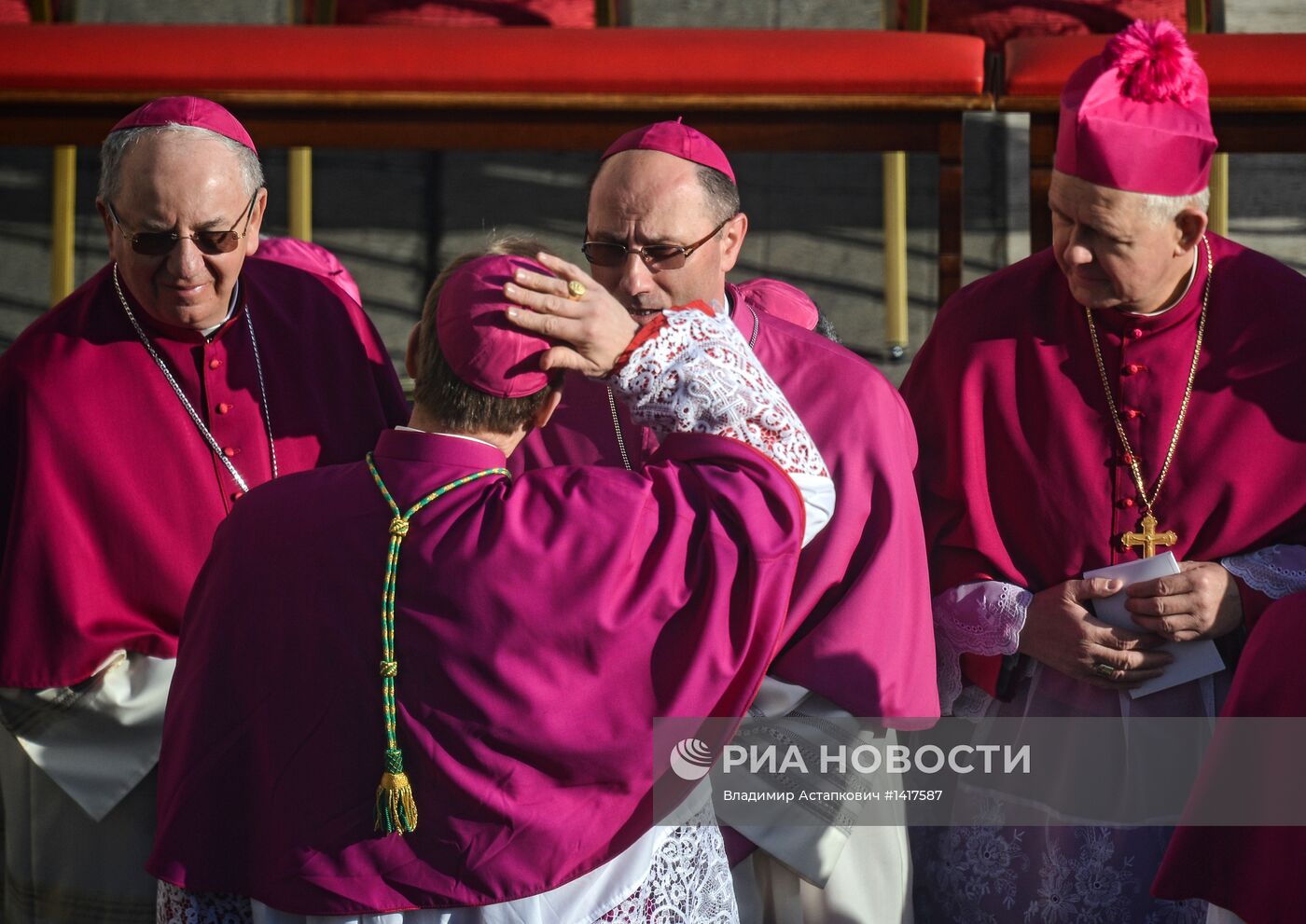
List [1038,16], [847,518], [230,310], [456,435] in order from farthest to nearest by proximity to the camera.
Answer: [1038,16], [230,310], [847,518], [456,435]

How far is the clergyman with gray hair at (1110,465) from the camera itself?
2662 mm

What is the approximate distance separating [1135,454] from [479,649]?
1431mm

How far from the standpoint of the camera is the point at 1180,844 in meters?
2.10

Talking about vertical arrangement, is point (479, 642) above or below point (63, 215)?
below

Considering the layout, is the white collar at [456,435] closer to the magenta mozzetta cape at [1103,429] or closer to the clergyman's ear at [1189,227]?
the magenta mozzetta cape at [1103,429]

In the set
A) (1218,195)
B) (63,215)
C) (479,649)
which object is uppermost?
(1218,195)

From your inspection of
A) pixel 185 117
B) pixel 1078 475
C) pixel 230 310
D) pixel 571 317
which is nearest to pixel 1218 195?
pixel 1078 475

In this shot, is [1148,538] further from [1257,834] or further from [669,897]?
[669,897]

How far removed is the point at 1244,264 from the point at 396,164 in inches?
112

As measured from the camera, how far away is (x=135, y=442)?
9.12 ft

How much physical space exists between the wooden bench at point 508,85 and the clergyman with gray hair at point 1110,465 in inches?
50.6

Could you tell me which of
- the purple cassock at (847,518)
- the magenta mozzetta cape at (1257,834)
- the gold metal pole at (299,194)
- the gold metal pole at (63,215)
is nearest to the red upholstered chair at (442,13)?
the gold metal pole at (299,194)

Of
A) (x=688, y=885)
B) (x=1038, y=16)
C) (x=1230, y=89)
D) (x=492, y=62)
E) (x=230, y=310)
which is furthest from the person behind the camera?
(x=1038, y=16)

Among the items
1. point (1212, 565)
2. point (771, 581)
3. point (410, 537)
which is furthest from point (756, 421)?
point (1212, 565)
